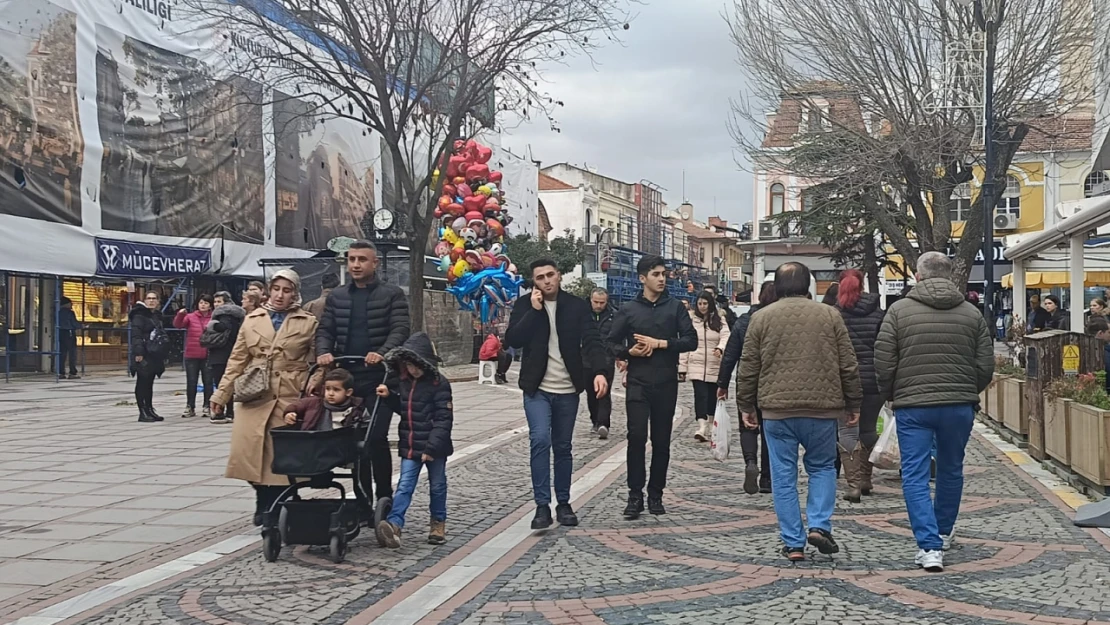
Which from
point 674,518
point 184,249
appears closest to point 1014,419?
point 674,518

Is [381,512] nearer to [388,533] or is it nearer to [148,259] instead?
[388,533]

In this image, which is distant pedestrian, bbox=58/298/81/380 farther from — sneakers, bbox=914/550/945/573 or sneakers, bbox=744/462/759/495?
sneakers, bbox=914/550/945/573

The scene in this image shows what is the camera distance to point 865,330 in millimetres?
8680

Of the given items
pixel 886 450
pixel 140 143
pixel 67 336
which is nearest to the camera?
pixel 886 450

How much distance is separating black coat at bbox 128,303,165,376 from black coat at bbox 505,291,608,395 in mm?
8598

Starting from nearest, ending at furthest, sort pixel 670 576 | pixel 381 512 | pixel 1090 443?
pixel 670 576, pixel 381 512, pixel 1090 443

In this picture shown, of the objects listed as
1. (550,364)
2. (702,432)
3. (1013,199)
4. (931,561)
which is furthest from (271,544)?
(1013,199)

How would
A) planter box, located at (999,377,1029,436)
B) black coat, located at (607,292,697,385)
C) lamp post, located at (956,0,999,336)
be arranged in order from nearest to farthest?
1. black coat, located at (607,292,697,385)
2. planter box, located at (999,377,1029,436)
3. lamp post, located at (956,0,999,336)

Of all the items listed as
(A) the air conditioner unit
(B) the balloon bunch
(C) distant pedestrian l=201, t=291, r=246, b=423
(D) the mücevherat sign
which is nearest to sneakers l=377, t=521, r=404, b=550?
(C) distant pedestrian l=201, t=291, r=246, b=423

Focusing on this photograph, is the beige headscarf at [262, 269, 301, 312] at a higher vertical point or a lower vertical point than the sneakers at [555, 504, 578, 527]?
higher

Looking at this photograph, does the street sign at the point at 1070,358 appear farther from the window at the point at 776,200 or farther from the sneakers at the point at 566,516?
the window at the point at 776,200

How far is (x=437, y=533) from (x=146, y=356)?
8.90m

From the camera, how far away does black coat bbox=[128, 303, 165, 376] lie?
1462 centimetres

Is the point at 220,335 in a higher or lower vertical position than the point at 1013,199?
lower
